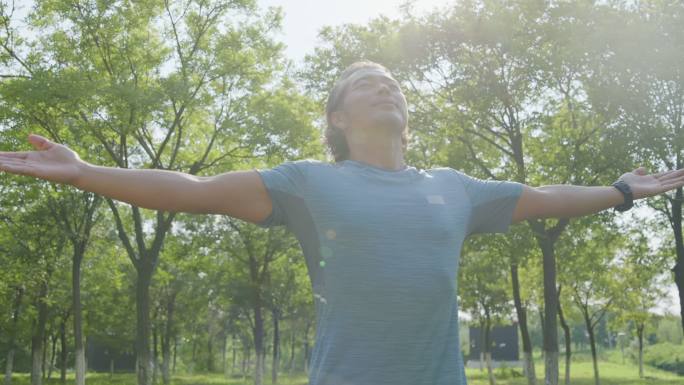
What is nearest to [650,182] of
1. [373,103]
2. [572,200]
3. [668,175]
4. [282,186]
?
[668,175]

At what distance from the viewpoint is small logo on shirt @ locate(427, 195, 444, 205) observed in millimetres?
2406

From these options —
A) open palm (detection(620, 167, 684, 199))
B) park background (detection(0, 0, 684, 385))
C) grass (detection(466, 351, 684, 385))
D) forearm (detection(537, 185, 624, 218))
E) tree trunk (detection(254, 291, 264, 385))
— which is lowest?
grass (detection(466, 351, 684, 385))

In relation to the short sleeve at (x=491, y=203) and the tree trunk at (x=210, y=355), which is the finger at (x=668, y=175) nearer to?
the short sleeve at (x=491, y=203)

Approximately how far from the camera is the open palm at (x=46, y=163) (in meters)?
2.23

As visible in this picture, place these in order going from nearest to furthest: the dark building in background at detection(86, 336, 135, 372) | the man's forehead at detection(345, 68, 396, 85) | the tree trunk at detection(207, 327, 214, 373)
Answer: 1. the man's forehead at detection(345, 68, 396, 85)
2. the tree trunk at detection(207, 327, 214, 373)
3. the dark building in background at detection(86, 336, 135, 372)

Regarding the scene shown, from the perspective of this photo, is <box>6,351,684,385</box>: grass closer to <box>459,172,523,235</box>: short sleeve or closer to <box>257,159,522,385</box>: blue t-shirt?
<box>459,172,523,235</box>: short sleeve

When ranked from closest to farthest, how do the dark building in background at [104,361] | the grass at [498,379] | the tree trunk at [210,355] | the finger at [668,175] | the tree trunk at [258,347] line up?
1. the finger at [668,175]
2. the tree trunk at [258,347]
3. the grass at [498,379]
4. the tree trunk at [210,355]
5. the dark building in background at [104,361]

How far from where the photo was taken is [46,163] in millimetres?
2279

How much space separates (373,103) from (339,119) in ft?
0.72

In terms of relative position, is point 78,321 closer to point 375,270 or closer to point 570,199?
point 570,199

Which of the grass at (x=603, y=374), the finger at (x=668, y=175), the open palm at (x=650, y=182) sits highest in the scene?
the finger at (x=668, y=175)

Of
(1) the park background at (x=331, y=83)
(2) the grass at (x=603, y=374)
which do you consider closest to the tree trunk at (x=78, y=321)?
(1) the park background at (x=331, y=83)

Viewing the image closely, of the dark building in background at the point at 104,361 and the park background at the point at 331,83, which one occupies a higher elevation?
the park background at the point at 331,83

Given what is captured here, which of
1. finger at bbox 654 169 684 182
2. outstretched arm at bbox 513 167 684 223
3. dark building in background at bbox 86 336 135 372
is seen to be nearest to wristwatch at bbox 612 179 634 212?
outstretched arm at bbox 513 167 684 223
